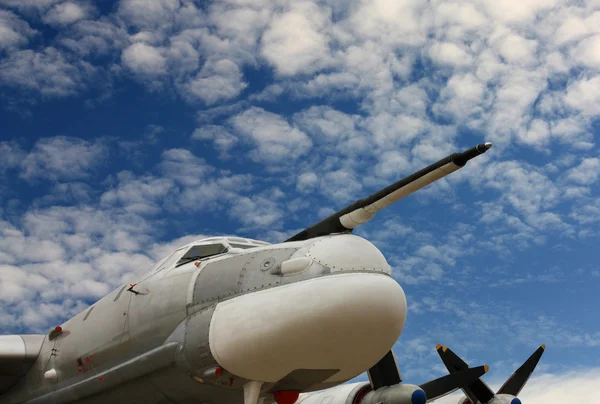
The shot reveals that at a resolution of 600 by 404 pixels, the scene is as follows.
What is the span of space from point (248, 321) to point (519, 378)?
1392 cm

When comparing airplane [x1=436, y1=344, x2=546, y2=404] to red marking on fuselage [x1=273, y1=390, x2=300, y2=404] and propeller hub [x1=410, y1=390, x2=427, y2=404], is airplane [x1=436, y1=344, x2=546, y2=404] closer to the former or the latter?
propeller hub [x1=410, y1=390, x2=427, y2=404]

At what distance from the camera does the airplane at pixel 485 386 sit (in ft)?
60.3

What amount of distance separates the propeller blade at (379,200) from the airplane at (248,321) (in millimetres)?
18

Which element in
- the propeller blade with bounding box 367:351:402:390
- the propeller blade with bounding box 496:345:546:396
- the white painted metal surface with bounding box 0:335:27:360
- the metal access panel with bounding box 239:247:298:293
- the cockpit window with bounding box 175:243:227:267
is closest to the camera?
the metal access panel with bounding box 239:247:298:293

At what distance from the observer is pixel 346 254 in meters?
9.02

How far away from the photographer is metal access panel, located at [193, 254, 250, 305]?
9391 millimetres

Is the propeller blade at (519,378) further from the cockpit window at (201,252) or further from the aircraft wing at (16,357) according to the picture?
the aircraft wing at (16,357)

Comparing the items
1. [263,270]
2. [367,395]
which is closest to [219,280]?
[263,270]

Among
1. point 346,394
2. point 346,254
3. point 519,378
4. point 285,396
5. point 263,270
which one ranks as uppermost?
point 263,270

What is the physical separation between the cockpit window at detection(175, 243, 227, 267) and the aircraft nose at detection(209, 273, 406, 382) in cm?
190

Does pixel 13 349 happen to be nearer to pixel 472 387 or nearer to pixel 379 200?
pixel 379 200

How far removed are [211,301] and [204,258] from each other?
1.47 metres

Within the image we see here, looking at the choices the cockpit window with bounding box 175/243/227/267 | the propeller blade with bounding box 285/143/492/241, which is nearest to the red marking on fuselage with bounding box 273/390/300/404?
the propeller blade with bounding box 285/143/492/241

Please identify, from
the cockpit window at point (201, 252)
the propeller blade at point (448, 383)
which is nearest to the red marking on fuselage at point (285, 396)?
the cockpit window at point (201, 252)
